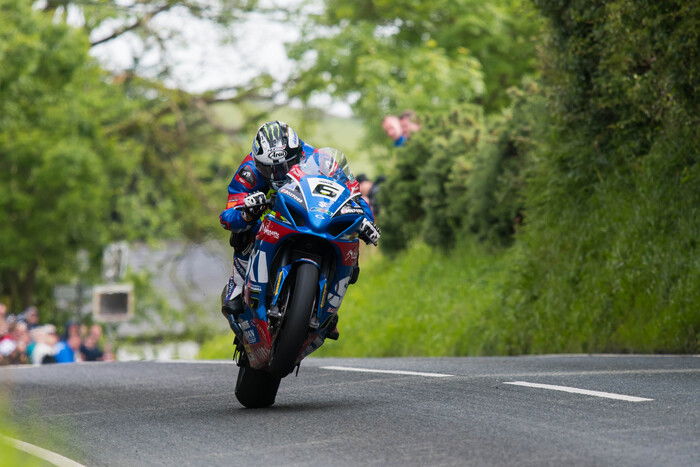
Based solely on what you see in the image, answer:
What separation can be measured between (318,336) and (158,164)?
1398 inches

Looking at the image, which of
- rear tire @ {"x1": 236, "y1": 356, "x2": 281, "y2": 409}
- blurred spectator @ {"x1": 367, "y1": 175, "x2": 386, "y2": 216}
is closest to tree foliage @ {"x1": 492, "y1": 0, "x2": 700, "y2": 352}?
blurred spectator @ {"x1": 367, "y1": 175, "x2": 386, "y2": 216}

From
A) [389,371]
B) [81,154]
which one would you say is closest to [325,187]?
[389,371]

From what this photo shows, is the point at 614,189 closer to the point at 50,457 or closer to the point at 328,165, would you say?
the point at 328,165

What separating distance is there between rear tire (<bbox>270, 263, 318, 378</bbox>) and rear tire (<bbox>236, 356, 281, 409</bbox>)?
38.3 inches

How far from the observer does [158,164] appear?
44.8 m

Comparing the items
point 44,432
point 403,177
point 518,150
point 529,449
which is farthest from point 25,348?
point 529,449

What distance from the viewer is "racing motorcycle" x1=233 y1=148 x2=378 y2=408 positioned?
9363 mm

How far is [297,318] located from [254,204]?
3.25 feet

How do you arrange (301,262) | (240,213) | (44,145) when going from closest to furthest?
1. (301,262)
2. (240,213)
3. (44,145)

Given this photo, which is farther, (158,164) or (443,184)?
(158,164)

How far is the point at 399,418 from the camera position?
8.90 meters

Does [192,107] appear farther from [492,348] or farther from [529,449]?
[529,449]

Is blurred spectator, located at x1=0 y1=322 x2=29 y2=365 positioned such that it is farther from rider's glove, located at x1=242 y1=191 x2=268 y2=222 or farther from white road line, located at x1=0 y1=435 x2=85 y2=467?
white road line, located at x1=0 y1=435 x2=85 y2=467

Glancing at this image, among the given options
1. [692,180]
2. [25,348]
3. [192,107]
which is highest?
[192,107]
